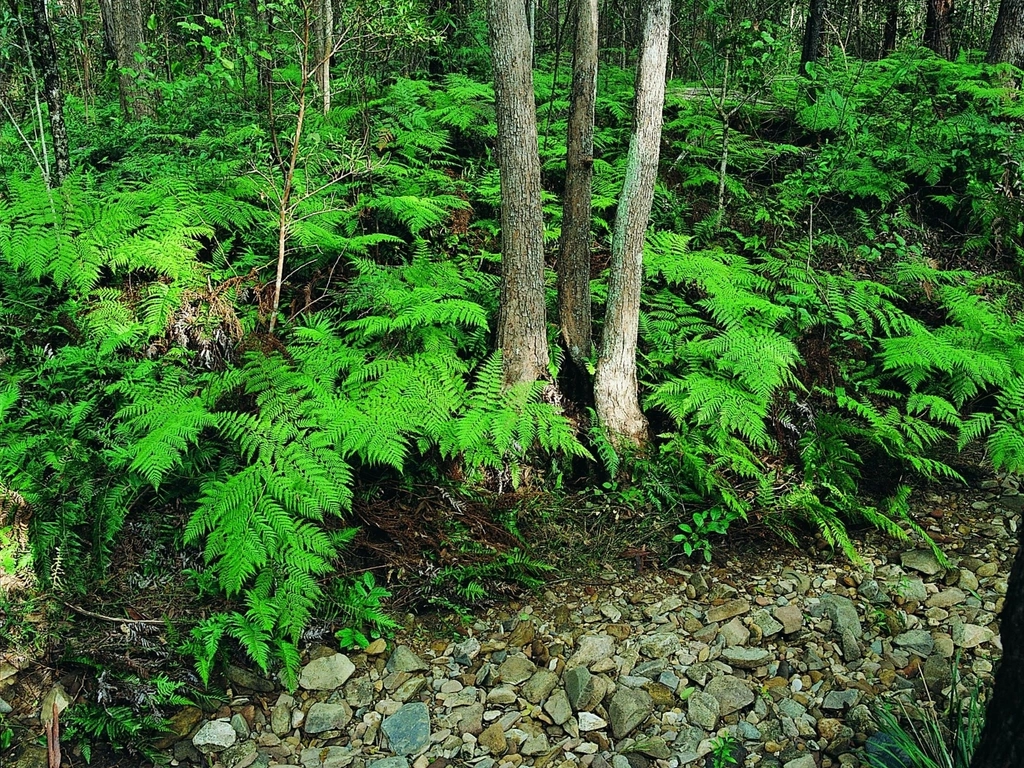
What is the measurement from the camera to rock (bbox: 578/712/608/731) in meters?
3.27

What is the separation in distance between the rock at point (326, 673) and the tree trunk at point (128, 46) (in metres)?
6.68

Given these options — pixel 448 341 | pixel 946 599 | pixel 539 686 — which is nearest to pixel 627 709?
pixel 539 686

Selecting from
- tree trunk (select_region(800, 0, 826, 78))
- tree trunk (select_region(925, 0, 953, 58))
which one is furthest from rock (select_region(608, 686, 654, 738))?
tree trunk (select_region(925, 0, 953, 58))

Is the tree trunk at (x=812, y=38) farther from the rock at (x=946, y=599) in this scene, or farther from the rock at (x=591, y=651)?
Result: the rock at (x=591, y=651)

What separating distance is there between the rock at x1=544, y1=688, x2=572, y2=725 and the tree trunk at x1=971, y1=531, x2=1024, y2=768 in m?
1.76

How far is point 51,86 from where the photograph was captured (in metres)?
5.16

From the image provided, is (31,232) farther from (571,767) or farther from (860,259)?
(860,259)

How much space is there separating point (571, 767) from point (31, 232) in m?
4.66

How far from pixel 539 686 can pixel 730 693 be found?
0.92 metres

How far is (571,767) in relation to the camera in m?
A: 3.09

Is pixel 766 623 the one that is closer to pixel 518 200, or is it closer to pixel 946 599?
pixel 946 599

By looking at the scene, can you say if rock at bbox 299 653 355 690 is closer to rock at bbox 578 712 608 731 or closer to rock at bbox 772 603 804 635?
rock at bbox 578 712 608 731

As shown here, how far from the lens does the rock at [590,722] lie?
3.27 metres

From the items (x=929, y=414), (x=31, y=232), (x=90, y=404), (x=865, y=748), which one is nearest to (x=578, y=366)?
(x=929, y=414)
